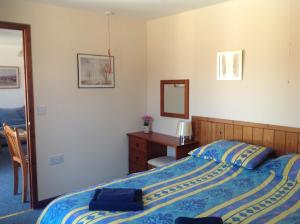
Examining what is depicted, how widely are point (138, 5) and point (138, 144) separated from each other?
1725 millimetres

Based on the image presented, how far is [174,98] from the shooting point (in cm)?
388

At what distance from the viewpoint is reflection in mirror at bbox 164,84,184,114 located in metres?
3.80

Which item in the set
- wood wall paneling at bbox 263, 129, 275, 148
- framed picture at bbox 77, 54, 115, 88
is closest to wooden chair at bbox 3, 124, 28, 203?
framed picture at bbox 77, 54, 115, 88

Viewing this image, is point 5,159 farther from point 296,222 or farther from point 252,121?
point 296,222

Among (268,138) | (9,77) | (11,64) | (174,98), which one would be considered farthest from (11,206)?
(11,64)

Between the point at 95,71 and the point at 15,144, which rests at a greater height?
the point at 95,71

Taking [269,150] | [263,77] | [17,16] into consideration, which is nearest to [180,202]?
[269,150]

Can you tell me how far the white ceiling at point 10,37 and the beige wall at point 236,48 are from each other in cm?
250

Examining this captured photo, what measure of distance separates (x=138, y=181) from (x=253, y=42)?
1811mm

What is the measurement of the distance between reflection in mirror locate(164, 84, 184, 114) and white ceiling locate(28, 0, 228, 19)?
936 millimetres

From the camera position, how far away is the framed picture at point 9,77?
657 centimetres

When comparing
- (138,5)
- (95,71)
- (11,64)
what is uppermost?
(138,5)

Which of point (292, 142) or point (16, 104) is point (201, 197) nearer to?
point (292, 142)

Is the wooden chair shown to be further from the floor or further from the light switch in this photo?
the light switch
